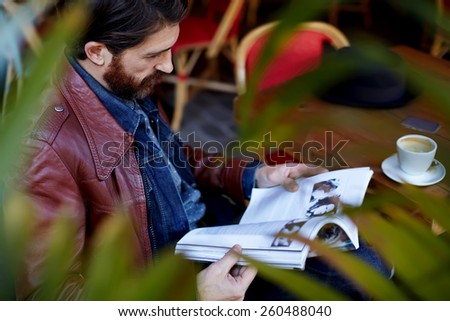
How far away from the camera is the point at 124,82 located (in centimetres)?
129

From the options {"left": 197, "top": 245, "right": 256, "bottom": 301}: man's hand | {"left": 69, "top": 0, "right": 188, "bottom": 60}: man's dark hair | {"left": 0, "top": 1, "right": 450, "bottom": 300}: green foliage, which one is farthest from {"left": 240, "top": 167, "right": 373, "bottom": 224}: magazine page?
{"left": 0, "top": 1, "right": 450, "bottom": 300}: green foliage

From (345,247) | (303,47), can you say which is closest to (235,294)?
(345,247)

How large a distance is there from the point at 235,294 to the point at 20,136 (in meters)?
0.77

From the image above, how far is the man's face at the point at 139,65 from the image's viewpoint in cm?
128

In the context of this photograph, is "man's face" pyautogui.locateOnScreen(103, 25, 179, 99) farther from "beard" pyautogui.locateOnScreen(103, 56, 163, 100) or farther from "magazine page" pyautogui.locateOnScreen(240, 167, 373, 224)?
"magazine page" pyautogui.locateOnScreen(240, 167, 373, 224)

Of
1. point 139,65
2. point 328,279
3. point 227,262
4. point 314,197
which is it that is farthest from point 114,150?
point 328,279

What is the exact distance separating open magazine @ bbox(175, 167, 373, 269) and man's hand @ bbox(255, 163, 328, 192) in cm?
3

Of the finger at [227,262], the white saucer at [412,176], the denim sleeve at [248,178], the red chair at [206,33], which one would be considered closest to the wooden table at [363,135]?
→ the white saucer at [412,176]

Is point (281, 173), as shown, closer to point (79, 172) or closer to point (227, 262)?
point (227, 262)

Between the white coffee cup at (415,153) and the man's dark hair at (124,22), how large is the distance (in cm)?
60

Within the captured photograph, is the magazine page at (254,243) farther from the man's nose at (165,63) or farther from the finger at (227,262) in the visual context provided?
the man's nose at (165,63)

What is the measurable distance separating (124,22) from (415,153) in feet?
2.28

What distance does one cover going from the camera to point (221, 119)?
3135mm
